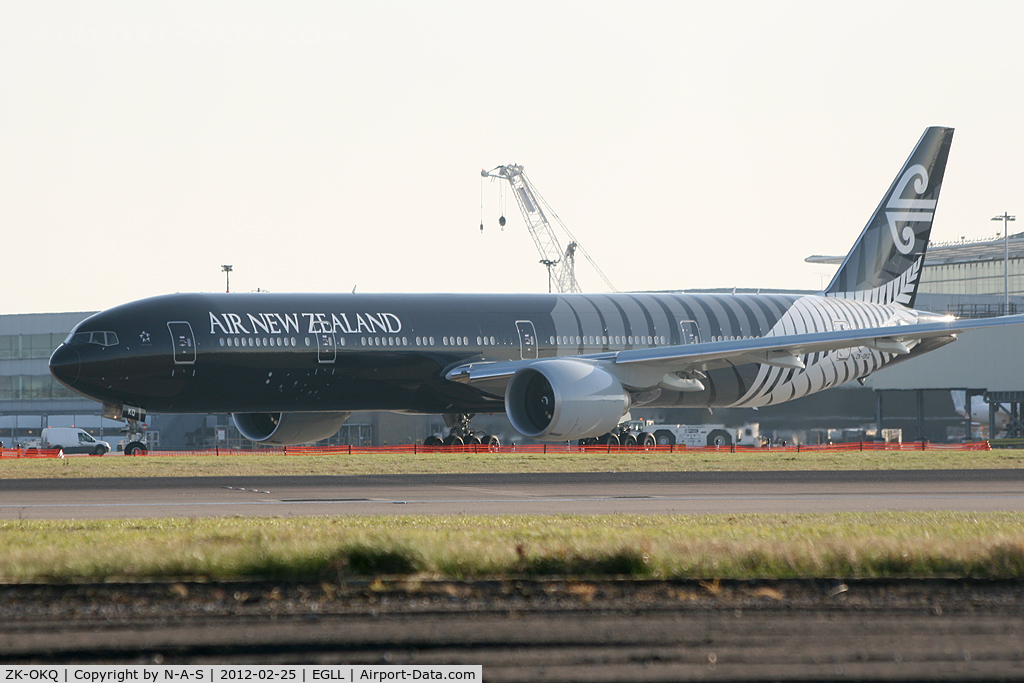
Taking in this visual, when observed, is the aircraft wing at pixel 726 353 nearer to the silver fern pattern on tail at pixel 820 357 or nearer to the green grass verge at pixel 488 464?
the green grass verge at pixel 488 464

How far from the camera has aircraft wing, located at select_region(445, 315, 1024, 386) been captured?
34781mm

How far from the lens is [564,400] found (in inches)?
1271

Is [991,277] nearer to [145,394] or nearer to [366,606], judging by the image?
[145,394]

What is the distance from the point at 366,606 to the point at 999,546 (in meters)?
6.42

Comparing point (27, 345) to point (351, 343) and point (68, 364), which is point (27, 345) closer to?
point (68, 364)

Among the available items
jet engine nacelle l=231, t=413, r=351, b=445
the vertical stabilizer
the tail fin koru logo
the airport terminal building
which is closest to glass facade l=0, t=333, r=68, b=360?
the airport terminal building

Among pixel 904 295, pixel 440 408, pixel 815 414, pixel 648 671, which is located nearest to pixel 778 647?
pixel 648 671

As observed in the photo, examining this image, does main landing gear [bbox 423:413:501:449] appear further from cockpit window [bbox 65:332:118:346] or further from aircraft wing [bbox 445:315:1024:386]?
cockpit window [bbox 65:332:118:346]

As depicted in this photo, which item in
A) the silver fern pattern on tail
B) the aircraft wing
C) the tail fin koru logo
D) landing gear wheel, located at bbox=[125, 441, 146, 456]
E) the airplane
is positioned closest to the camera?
the airplane

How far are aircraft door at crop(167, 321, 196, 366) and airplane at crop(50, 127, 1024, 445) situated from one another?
50 mm

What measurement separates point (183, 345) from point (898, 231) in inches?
963

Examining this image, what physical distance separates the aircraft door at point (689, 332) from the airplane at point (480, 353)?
0.15 ft

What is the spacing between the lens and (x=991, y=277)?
427 feet

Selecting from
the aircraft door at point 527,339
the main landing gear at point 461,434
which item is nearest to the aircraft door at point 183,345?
the main landing gear at point 461,434
